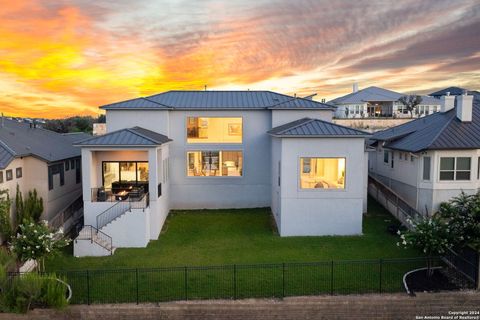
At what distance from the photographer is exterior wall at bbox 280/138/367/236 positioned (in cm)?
1902

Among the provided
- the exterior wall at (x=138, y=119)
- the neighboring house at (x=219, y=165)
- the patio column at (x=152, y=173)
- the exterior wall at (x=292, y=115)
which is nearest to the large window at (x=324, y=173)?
the neighboring house at (x=219, y=165)

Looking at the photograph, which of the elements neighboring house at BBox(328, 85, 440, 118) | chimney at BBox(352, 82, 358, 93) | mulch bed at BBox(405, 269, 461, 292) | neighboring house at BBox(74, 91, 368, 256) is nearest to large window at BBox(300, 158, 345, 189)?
neighboring house at BBox(74, 91, 368, 256)

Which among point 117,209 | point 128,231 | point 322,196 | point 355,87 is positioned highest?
point 355,87

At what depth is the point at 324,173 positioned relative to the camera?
19.3m

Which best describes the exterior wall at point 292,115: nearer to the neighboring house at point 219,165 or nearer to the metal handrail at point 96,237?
the neighboring house at point 219,165

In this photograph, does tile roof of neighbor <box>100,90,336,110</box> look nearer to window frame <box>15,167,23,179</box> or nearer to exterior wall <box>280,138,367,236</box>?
exterior wall <box>280,138,367,236</box>

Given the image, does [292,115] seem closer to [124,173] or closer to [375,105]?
[124,173]

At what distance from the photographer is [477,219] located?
13250 millimetres

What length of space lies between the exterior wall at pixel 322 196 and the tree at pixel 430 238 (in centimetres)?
533

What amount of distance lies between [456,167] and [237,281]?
1399 cm

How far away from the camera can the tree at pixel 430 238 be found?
13.3 metres

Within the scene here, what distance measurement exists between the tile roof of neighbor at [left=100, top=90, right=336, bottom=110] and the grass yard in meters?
7.84

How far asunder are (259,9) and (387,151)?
545 inches

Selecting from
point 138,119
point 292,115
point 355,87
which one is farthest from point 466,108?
point 355,87
